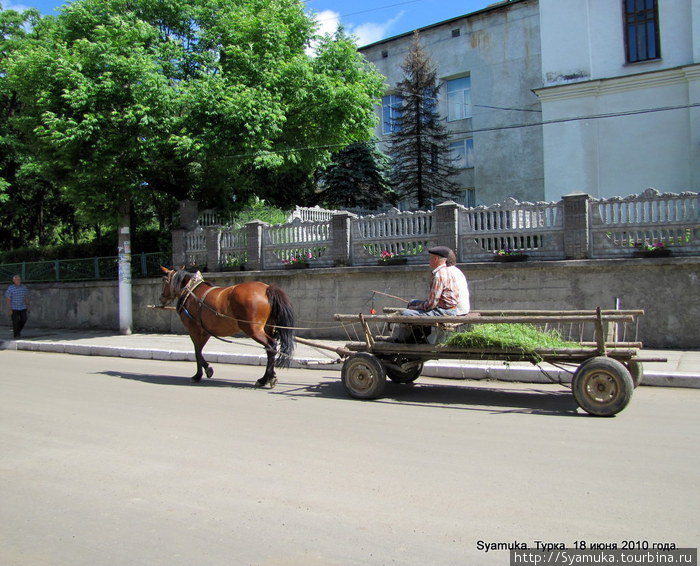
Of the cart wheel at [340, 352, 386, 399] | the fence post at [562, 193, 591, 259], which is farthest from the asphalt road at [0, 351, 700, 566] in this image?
the fence post at [562, 193, 591, 259]

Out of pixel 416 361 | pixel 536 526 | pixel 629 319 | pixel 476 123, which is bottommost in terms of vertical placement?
pixel 536 526

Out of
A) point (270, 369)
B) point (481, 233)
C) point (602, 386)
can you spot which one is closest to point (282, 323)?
point (270, 369)

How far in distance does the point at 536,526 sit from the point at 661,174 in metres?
20.6

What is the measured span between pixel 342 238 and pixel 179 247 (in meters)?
5.55

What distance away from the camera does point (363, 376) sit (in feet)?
26.1

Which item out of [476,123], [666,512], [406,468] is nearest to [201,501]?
[406,468]

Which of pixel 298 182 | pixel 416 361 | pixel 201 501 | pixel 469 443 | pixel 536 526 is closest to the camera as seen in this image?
pixel 536 526

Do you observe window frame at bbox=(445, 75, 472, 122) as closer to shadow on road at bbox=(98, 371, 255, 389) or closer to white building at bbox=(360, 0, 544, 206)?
white building at bbox=(360, 0, 544, 206)

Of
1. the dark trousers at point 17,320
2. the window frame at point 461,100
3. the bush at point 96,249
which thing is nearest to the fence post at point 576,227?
the bush at point 96,249

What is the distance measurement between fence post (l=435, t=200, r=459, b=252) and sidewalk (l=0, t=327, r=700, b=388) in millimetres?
3222

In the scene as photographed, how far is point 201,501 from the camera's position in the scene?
14.2ft

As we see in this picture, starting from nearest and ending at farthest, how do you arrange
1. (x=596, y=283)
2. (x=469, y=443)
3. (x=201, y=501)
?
1. (x=201, y=501)
2. (x=469, y=443)
3. (x=596, y=283)

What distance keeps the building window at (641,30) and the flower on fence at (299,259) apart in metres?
15.1

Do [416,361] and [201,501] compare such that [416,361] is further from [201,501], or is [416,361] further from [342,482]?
[201,501]
